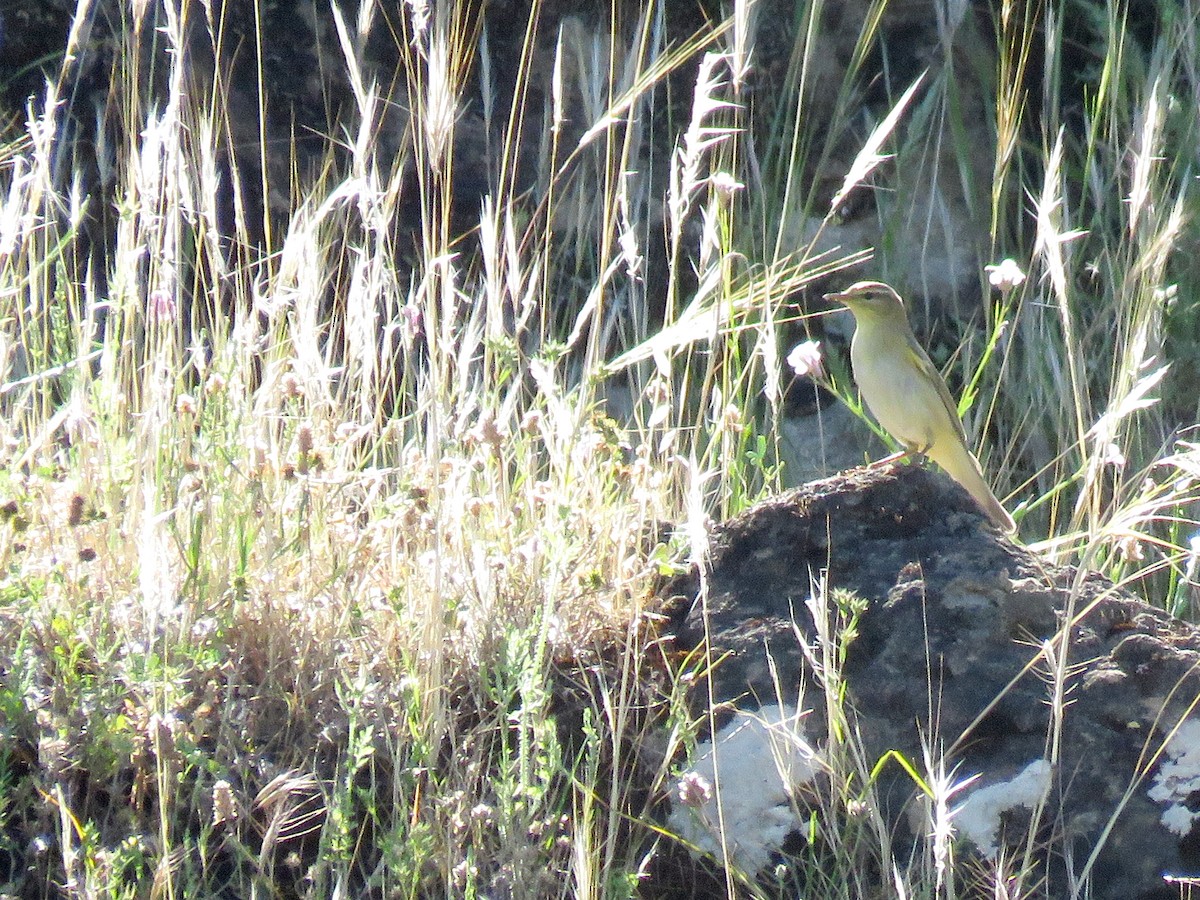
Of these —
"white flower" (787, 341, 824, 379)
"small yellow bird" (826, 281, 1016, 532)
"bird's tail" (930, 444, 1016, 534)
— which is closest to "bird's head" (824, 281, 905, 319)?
"small yellow bird" (826, 281, 1016, 532)

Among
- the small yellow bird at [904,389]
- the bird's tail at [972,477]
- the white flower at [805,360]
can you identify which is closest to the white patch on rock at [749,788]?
the white flower at [805,360]

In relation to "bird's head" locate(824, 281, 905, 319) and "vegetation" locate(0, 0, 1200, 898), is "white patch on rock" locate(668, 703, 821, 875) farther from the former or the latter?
"bird's head" locate(824, 281, 905, 319)

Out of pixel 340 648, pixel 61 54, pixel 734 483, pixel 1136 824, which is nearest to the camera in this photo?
pixel 1136 824

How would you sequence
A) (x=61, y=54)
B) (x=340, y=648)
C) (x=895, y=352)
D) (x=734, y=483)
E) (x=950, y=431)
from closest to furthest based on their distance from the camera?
(x=340, y=648) < (x=734, y=483) < (x=950, y=431) < (x=895, y=352) < (x=61, y=54)

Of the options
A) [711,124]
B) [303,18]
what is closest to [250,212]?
[303,18]

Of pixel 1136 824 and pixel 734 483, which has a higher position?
pixel 734 483

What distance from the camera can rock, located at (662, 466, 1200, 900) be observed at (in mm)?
2504

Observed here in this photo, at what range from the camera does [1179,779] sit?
2543mm

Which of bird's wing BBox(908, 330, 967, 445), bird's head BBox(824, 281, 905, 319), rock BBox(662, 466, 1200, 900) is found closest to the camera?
rock BBox(662, 466, 1200, 900)

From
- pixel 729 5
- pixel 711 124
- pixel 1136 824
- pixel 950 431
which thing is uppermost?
pixel 729 5

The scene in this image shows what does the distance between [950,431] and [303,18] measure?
2730 millimetres

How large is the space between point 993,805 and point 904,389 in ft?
4.95

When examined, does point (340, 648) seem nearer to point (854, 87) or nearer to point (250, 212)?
point (250, 212)

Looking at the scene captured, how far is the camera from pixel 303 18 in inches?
195
